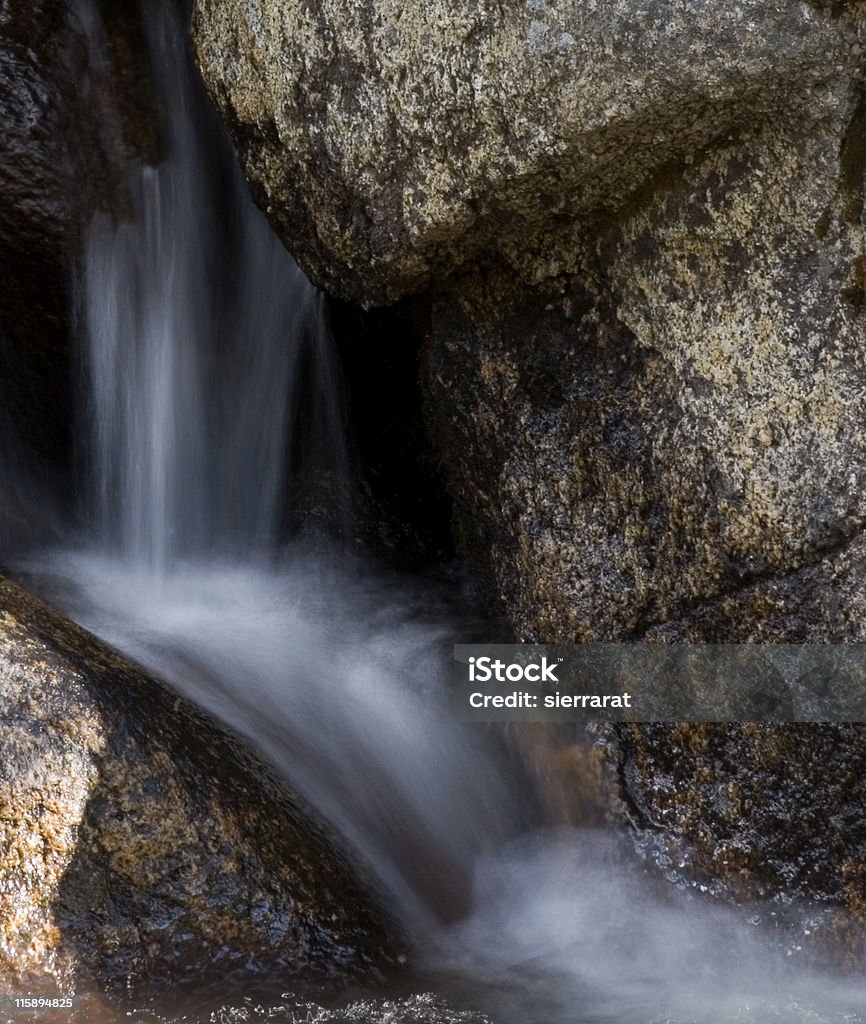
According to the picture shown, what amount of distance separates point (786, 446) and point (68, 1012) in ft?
5.26

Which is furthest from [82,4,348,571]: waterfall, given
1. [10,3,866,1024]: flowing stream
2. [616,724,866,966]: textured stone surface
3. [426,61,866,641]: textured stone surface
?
[616,724,866,966]: textured stone surface

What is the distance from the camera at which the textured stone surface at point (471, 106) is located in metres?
2.10

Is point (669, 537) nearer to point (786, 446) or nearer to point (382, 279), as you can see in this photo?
point (786, 446)

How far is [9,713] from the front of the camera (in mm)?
2305

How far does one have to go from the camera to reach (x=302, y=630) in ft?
10.7

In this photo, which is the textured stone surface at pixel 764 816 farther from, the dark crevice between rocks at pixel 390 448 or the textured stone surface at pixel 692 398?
the dark crevice between rocks at pixel 390 448

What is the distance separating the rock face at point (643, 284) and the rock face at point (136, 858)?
74 centimetres

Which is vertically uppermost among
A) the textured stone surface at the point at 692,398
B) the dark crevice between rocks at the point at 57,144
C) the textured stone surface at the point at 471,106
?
the dark crevice between rocks at the point at 57,144

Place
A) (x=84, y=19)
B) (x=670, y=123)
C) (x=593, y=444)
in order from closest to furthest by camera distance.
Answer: (x=670, y=123) → (x=593, y=444) → (x=84, y=19)

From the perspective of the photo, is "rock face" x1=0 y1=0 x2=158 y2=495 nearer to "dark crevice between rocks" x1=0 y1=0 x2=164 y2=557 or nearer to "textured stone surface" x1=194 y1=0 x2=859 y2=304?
"dark crevice between rocks" x1=0 y1=0 x2=164 y2=557

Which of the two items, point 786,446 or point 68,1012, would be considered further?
point 786,446

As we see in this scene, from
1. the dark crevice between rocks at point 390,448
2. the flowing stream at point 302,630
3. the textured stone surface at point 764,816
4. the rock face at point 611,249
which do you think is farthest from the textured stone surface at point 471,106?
Result: the textured stone surface at point 764,816

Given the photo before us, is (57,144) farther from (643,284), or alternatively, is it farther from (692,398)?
(692,398)

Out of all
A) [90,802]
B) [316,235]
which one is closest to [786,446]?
[316,235]
